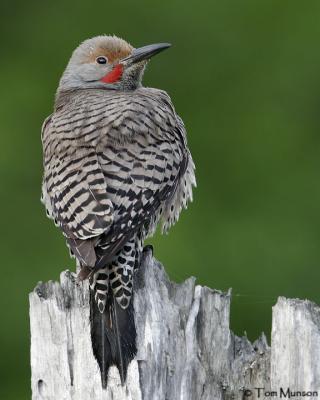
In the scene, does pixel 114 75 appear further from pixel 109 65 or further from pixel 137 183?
pixel 137 183

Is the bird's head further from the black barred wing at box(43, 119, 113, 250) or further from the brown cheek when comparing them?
the black barred wing at box(43, 119, 113, 250)

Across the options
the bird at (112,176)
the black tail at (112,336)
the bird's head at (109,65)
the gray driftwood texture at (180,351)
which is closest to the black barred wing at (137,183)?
the bird at (112,176)

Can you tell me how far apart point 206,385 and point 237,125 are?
6.85 meters

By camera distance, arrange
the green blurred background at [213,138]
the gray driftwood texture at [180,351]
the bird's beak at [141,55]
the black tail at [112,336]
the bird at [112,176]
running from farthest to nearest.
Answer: the green blurred background at [213,138]
the bird's beak at [141,55]
the bird at [112,176]
the black tail at [112,336]
the gray driftwood texture at [180,351]

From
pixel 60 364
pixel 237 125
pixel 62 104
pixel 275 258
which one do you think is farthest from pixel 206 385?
pixel 237 125

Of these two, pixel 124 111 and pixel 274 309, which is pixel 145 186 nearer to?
pixel 124 111

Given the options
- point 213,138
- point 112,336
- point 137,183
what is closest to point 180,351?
point 112,336

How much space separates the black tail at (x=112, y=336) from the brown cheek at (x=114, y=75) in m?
2.65

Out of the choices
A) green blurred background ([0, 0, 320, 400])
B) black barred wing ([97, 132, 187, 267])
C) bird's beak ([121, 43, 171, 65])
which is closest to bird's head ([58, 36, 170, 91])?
bird's beak ([121, 43, 171, 65])

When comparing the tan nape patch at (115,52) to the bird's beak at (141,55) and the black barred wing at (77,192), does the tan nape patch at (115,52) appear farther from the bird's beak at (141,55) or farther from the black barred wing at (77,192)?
the black barred wing at (77,192)

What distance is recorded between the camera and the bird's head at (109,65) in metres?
9.32

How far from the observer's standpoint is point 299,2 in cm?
1395

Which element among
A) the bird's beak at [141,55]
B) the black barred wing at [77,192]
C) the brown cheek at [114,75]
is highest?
the bird's beak at [141,55]

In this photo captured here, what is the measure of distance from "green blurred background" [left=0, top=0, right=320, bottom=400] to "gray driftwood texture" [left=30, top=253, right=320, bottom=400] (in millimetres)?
4321
